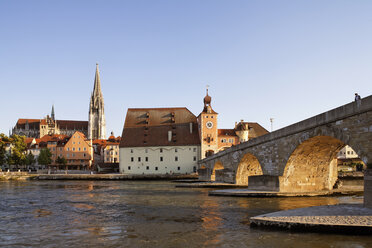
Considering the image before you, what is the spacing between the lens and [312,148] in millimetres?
25453

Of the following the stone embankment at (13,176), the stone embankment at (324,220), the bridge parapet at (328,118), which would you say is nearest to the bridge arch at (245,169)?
the bridge parapet at (328,118)

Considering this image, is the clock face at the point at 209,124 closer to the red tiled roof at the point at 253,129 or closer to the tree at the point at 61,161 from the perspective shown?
the red tiled roof at the point at 253,129

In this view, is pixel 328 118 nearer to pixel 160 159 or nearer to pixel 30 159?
pixel 160 159

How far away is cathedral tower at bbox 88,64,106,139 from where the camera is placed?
16962cm

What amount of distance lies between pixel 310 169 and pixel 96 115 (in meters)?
153

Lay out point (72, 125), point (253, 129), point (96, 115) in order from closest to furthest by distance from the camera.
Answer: point (253, 129) < point (96, 115) < point (72, 125)

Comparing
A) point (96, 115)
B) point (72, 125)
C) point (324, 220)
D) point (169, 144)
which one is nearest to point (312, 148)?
point (324, 220)

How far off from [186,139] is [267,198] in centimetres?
5913

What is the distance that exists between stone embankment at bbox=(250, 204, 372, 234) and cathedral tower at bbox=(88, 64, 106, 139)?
158m

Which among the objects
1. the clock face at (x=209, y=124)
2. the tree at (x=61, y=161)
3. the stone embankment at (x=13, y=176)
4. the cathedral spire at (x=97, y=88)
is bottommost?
the stone embankment at (x=13, y=176)

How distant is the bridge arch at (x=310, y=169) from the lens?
25.9m

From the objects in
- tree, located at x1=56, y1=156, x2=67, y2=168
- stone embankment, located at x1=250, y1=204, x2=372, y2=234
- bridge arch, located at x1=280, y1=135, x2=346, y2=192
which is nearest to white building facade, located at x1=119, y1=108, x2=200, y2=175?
tree, located at x1=56, y1=156, x2=67, y2=168

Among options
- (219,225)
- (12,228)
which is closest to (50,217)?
(12,228)

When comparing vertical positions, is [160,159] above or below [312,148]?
below
